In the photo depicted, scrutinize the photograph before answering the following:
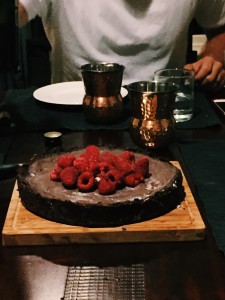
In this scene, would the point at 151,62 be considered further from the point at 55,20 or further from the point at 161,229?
the point at 161,229

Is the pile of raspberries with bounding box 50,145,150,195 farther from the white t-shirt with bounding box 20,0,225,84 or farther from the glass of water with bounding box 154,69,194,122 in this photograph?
the white t-shirt with bounding box 20,0,225,84

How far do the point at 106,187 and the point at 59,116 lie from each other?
0.71 metres

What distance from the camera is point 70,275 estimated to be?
0.76 metres

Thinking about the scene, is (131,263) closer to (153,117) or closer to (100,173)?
(100,173)

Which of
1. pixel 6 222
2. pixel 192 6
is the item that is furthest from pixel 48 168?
pixel 192 6

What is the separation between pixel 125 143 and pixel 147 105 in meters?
0.16

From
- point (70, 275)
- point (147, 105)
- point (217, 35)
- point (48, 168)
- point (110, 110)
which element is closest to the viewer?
point (70, 275)

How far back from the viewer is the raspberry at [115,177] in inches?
36.1

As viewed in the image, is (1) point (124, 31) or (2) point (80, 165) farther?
(1) point (124, 31)

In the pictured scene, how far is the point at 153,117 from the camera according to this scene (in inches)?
49.3

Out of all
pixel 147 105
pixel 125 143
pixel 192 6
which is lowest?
pixel 125 143

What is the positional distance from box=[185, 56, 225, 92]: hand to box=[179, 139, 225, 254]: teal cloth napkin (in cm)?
52

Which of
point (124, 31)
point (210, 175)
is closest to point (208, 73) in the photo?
point (124, 31)

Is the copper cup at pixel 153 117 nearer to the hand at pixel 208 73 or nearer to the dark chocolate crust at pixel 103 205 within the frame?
the dark chocolate crust at pixel 103 205
